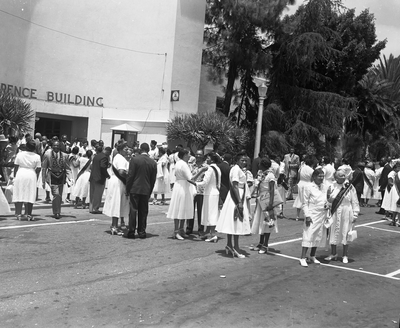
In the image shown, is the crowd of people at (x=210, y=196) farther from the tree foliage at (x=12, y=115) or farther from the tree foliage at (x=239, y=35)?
the tree foliage at (x=239, y=35)

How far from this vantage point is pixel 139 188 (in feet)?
32.6

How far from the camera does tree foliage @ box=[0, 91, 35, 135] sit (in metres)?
20.9

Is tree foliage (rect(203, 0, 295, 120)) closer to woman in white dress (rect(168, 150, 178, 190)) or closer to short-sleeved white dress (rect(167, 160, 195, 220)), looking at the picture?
woman in white dress (rect(168, 150, 178, 190))

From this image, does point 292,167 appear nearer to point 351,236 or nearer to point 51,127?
point 351,236

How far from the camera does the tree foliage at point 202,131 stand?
24438mm

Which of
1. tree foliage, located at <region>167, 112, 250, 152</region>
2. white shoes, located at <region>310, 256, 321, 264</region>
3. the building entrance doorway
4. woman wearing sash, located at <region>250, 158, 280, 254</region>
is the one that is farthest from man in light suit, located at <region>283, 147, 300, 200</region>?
the building entrance doorway

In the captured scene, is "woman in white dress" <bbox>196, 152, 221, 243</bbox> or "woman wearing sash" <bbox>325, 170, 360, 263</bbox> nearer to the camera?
"woman wearing sash" <bbox>325, 170, 360, 263</bbox>

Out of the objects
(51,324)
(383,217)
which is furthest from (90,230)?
(383,217)

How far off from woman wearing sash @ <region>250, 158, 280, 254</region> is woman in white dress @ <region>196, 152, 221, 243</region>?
1.03 metres

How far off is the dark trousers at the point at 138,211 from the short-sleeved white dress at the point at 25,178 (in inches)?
98.3

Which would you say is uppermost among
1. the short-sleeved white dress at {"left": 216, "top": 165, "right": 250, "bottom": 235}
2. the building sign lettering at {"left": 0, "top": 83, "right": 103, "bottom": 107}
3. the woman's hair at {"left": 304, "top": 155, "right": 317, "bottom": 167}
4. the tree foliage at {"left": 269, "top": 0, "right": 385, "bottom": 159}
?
the tree foliage at {"left": 269, "top": 0, "right": 385, "bottom": 159}

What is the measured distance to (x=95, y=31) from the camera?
26391 mm

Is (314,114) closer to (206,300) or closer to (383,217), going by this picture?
(383,217)

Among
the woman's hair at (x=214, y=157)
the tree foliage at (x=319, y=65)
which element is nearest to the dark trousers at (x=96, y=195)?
the woman's hair at (x=214, y=157)
